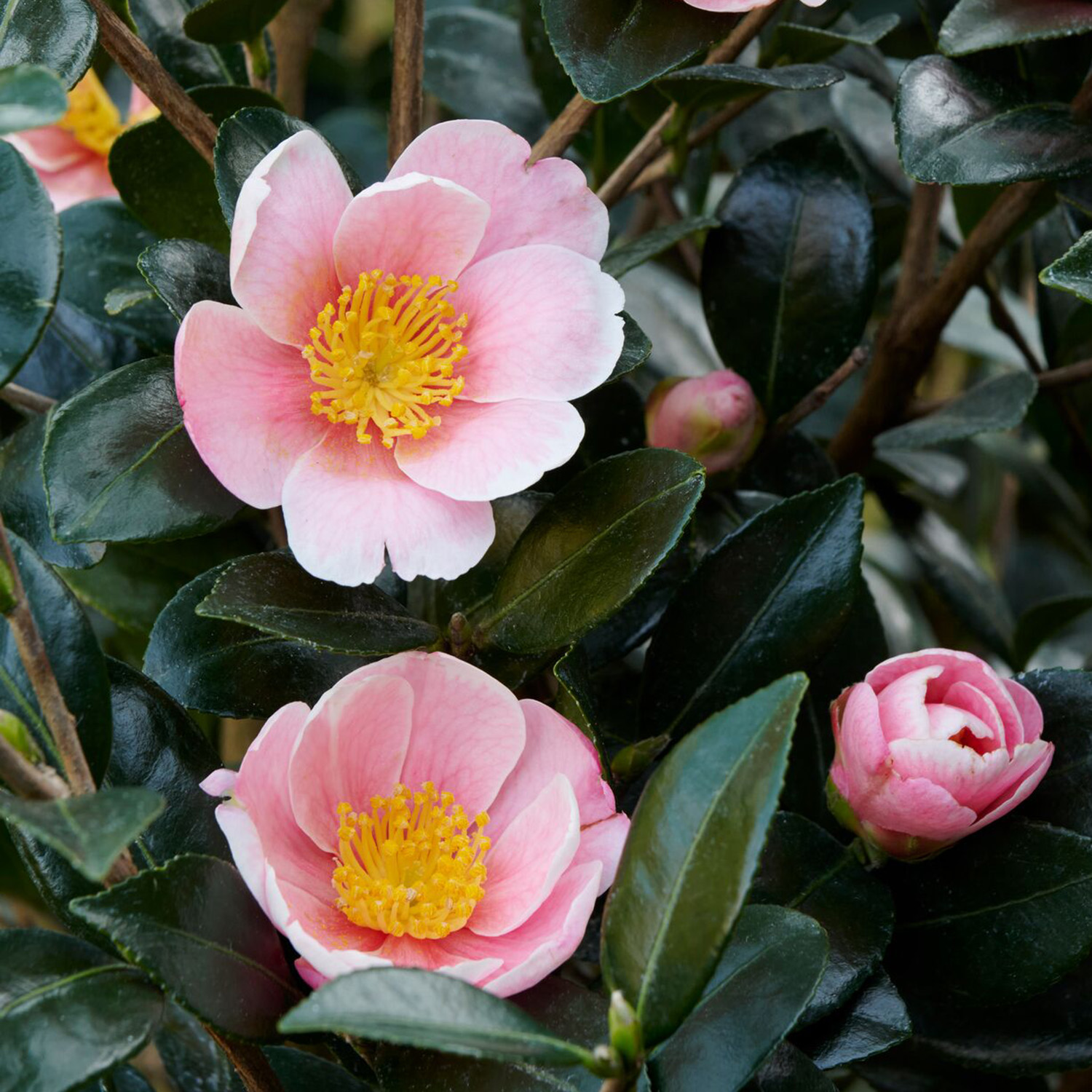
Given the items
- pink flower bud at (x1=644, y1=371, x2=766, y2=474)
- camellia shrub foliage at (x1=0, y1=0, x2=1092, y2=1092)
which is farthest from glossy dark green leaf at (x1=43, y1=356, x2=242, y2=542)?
pink flower bud at (x1=644, y1=371, x2=766, y2=474)

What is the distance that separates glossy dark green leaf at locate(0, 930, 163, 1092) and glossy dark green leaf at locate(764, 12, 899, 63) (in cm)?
65

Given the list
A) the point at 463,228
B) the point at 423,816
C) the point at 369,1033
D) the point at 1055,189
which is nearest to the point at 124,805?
the point at 369,1033

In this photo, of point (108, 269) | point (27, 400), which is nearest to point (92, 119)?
point (108, 269)

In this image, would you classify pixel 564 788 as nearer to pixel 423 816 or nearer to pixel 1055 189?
pixel 423 816

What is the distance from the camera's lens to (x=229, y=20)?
0.81 m

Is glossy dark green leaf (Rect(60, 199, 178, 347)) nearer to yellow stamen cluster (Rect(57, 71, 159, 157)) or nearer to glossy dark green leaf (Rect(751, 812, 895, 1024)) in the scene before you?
yellow stamen cluster (Rect(57, 71, 159, 157))

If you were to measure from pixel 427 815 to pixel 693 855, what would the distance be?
0.20 metres

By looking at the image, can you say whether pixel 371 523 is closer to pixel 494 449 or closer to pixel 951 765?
pixel 494 449

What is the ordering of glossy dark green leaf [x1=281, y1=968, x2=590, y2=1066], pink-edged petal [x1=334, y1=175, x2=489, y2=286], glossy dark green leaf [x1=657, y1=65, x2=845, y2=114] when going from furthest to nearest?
glossy dark green leaf [x1=657, y1=65, x2=845, y2=114] → pink-edged petal [x1=334, y1=175, x2=489, y2=286] → glossy dark green leaf [x1=281, y1=968, x2=590, y2=1066]

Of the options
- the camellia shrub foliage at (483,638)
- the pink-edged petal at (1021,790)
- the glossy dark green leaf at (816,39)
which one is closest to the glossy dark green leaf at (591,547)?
the camellia shrub foliage at (483,638)

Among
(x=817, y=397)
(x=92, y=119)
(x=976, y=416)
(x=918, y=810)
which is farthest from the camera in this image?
(x=92, y=119)

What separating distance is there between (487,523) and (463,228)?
0.15 m

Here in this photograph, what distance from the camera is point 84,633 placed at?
626 millimetres

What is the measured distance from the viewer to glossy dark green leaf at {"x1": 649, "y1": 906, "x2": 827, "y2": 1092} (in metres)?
0.58
